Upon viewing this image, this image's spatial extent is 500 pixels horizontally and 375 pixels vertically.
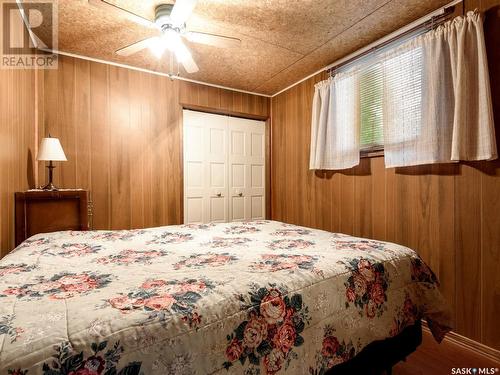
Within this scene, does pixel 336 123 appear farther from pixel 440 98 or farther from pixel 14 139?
pixel 14 139

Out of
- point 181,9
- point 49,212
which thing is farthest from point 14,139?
point 181,9

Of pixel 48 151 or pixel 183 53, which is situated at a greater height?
pixel 183 53

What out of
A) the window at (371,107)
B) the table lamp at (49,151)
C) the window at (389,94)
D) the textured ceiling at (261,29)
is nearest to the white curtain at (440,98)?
the window at (389,94)

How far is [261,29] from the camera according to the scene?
2314 millimetres

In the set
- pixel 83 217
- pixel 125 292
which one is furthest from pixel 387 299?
pixel 83 217

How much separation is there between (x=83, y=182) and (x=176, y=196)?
0.98 m

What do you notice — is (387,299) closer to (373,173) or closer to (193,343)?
(193,343)

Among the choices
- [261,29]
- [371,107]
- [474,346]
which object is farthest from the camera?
[371,107]

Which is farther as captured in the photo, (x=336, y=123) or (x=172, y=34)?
(x=336, y=123)

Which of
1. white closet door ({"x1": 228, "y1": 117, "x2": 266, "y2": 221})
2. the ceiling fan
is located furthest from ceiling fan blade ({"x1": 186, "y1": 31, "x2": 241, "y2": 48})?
white closet door ({"x1": 228, "y1": 117, "x2": 266, "y2": 221})

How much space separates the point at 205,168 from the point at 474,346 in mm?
3024

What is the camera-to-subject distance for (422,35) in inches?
83.4

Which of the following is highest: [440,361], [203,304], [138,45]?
[138,45]

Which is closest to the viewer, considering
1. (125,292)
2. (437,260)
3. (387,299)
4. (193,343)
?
(193,343)
